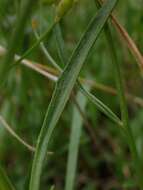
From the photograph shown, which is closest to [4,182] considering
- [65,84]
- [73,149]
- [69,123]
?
[65,84]

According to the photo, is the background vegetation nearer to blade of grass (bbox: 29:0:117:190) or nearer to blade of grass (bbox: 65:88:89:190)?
blade of grass (bbox: 65:88:89:190)

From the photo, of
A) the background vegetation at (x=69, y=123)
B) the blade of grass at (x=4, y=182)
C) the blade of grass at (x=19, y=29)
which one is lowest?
the background vegetation at (x=69, y=123)

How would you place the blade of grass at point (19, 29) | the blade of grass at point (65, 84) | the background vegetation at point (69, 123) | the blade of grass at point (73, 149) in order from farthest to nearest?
the background vegetation at point (69, 123) < the blade of grass at point (73, 149) < the blade of grass at point (65, 84) < the blade of grass at point (19, 29)

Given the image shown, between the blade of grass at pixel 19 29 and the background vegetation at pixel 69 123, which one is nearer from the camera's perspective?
the blade of grass at pixel 19 29

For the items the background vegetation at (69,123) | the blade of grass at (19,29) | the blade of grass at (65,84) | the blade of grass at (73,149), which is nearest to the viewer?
the blade of grass at (19,29)

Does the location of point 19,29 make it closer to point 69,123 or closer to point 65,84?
point 65,84

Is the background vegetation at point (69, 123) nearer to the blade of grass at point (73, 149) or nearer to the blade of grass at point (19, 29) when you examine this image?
the blade of grass at point (73, 149)

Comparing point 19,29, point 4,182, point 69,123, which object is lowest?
point 69,123

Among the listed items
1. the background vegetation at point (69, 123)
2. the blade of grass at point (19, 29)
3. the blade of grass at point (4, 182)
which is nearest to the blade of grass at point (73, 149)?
the background vegetation at point (69, 123)

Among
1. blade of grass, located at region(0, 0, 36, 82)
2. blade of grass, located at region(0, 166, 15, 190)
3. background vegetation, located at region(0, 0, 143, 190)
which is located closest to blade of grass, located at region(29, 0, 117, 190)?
blade of grass, located at region(0, 166, 15, 190)
